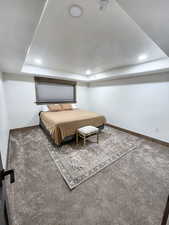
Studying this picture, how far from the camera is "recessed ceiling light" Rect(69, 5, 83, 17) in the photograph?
106 centimetres

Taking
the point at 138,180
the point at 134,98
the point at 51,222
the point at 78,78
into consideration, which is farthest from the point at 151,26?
the point at 78,78

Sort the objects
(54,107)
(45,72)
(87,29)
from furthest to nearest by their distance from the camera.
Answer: (54,107) → (45,72) → (87,29)

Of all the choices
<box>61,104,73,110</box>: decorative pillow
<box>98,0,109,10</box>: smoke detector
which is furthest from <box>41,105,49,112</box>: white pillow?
<box>98,0,109,10</box>: smoke detector

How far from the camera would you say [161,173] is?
1676 millimetres

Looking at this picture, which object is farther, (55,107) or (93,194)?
(55,107)

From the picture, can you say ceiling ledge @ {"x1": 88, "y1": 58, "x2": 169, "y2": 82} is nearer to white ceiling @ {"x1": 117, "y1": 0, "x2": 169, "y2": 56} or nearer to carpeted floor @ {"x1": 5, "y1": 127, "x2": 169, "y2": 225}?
white ceiling @ {"x1": 117, "y1": 0, "x2": 169, "y2": 56}

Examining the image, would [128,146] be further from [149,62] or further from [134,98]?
[149,62]

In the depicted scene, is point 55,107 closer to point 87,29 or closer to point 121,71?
point 121,71

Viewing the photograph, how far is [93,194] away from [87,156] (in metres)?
0.82

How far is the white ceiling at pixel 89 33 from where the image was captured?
1114mm

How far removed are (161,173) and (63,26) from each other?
292 centimetres

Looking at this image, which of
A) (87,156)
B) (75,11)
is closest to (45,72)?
(75,11)

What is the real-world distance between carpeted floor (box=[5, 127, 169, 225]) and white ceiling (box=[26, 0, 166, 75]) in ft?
7.62

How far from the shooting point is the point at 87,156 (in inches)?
82.7
